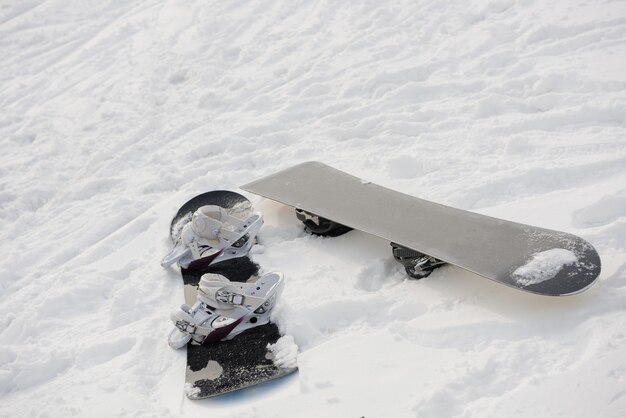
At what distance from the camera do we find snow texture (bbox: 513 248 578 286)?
2.86 metres

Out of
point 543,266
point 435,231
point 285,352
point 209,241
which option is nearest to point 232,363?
point 285,352

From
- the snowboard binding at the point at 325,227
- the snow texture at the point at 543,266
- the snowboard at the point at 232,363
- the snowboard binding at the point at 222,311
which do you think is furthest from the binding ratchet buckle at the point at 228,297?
the snow texture at the point at 543,266

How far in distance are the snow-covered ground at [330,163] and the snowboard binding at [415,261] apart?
0.05 m

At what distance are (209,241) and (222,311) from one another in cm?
75

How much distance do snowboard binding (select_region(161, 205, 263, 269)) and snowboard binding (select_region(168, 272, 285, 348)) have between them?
2.06 feet

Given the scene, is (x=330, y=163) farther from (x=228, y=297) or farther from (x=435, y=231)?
(x=228, y=297)

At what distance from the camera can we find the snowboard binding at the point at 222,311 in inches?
127

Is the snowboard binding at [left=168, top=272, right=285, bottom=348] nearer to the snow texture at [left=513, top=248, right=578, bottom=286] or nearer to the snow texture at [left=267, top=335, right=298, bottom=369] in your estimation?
the snow texture at [left=267, top=335, right=298, bottom=369]

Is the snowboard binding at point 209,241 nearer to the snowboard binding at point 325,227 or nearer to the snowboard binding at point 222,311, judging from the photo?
the snowboard binding at point 325,227

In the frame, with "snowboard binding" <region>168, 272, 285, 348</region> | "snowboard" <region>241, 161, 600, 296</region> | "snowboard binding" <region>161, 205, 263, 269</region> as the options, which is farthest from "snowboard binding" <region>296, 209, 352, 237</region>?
"snowboard binding" <region>168, 272, 285, 348</region>

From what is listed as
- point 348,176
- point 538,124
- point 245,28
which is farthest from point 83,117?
point 538,124

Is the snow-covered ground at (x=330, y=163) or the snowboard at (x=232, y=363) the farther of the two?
the snowboard at (x=232, y=363)

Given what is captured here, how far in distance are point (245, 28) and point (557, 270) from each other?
5103 mm

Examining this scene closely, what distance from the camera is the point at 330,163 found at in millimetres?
4680
